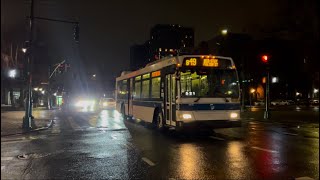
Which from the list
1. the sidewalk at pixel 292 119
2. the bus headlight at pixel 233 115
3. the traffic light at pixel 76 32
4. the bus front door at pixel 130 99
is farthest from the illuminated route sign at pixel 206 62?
the traffic light at pixel 76 32

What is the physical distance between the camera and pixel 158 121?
62.3 feet

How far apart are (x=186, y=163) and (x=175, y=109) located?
20.0ft

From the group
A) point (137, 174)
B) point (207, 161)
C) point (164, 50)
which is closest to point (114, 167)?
point (137, 174)

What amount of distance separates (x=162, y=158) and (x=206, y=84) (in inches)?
231

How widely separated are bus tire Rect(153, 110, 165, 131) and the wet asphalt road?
198cm

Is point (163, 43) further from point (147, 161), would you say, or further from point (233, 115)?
point (147, 161)

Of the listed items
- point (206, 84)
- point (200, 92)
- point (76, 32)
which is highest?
point (76, 32)

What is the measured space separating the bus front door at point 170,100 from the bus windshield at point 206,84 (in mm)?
575

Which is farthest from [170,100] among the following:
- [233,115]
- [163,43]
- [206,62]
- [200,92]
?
[163,43]

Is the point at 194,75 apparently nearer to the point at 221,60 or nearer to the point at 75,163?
the point at 221,60

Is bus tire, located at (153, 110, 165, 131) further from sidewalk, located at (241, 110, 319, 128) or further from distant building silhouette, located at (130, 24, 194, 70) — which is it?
distant building silhouette, located at (130, 24, 194, 70)

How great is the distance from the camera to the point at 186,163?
10.4 metres

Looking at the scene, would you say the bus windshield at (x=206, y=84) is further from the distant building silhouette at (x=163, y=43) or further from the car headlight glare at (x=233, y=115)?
the distant building silhouette at (x=163, y=43)

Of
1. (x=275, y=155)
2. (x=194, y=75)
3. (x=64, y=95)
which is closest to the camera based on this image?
(x=275, y=155)
